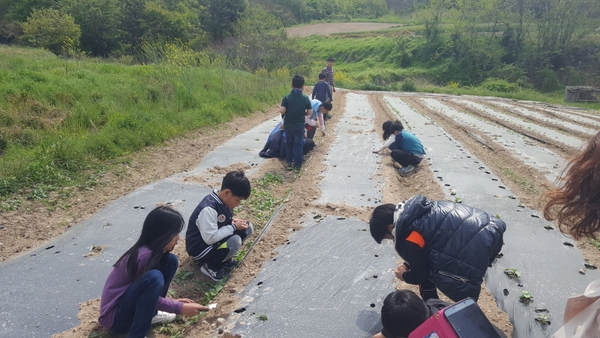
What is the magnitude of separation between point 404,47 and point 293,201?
42.3 metres

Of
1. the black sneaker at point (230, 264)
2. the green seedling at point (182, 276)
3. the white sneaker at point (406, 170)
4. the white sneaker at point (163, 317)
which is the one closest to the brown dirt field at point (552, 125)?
the white sneaker at point (406, 170)

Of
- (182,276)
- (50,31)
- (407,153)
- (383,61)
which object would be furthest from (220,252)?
(383,61)

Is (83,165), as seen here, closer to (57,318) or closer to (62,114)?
(62,114)

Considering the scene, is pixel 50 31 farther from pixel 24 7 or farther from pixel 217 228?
pixel 217 228

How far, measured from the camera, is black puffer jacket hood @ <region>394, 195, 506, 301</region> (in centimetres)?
276

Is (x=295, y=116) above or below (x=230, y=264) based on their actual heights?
above

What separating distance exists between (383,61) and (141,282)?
4461cm

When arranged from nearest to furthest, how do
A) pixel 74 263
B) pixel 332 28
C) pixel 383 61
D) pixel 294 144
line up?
pixel 74 263, pixel 294 144, pixel 383 61, pixel 332 28

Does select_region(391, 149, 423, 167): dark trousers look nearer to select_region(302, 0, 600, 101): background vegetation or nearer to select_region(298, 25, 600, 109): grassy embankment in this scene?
select_region(298, 25, 600, 109): grassy embankment

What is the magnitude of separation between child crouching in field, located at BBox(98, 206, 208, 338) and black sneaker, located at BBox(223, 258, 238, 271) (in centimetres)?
91

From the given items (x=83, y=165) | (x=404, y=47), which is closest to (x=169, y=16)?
(x=404, y=47)

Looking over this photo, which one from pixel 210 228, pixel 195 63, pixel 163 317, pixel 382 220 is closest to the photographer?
pixel 382 220

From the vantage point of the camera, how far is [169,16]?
30.8m

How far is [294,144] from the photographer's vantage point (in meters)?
7.26
